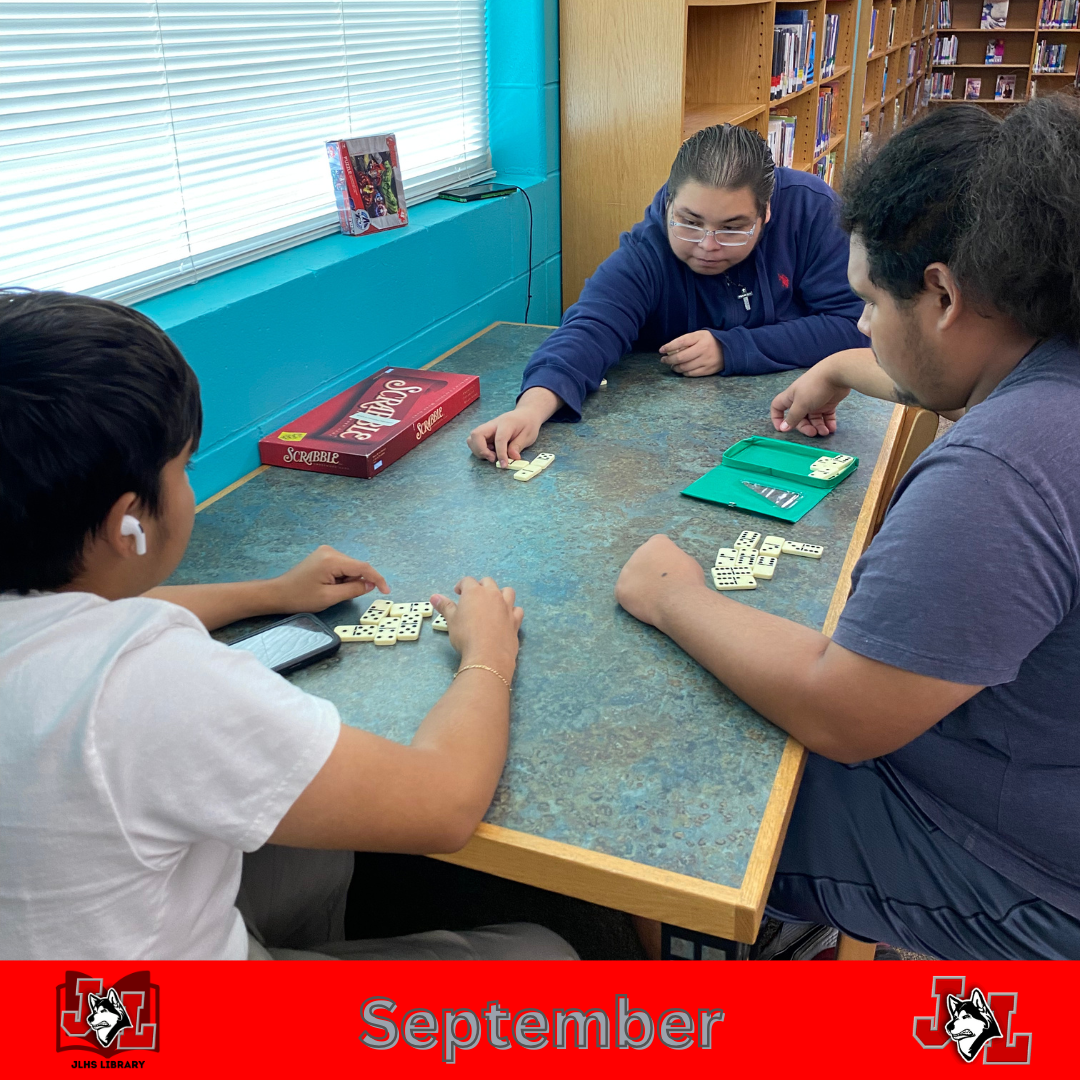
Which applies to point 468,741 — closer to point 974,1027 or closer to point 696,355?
point 974,1027

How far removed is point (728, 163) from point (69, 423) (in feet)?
5.09

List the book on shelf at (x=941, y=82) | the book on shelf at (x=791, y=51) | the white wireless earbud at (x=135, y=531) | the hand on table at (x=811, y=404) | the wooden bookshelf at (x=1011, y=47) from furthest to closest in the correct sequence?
1. the book on shelf at (x=941, y=82)
2. the wooden bookshelf at (x=1011, y=47)
3. the book on shelf at (x=791, y=51)
4. the hand on table at (x=811, y=404)
5. the white wireless earbud at (x=135, y=531)

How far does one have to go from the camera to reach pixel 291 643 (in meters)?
1.15

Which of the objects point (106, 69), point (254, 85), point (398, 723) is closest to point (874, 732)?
point (398, 723)

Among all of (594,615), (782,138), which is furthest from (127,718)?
(782,138)

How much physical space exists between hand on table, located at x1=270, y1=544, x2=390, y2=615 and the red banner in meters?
0.43

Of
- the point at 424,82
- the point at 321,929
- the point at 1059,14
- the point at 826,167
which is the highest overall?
the point at 1059,14

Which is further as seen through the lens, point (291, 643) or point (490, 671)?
point (291, 643)

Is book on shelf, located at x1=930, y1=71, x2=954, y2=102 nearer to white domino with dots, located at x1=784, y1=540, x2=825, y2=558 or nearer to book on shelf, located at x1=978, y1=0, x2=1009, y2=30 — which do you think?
Result: book on shelf, located at x1=978, y1=0, x2=1009, y2=30

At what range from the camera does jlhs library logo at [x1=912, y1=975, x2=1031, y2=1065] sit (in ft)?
Result: 3.05

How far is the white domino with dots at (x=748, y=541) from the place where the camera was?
1.34 m

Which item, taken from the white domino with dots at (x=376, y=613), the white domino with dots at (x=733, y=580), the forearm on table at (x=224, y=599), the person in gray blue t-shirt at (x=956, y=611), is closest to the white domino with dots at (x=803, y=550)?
the white domino with dots at (x=733, y=580)

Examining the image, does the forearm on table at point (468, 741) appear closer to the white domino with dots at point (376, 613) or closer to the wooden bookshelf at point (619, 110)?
the white domino with dots at point (376, 613)

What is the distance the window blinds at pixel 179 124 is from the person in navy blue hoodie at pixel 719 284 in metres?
0.67
